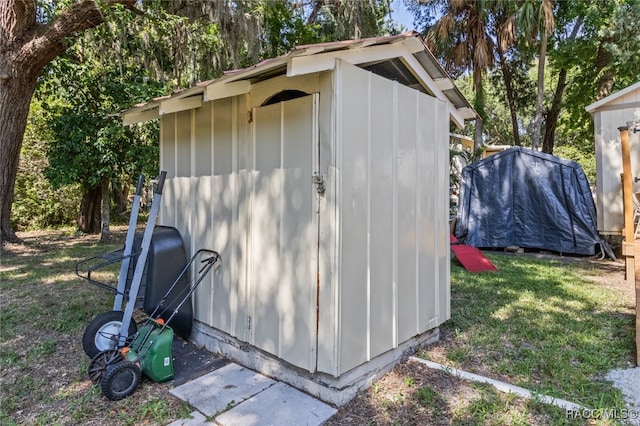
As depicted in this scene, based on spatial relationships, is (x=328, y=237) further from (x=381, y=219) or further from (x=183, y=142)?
(x=183, y=142)

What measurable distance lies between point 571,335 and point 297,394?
8.37 ft

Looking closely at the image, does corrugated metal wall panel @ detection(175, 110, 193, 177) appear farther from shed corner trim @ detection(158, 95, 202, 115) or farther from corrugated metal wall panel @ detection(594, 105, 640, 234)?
corrugated metal wall panel @ detection(594, 105, 640, 234)

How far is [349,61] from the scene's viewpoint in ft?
7.67

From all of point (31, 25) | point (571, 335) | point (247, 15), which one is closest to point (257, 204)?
point (571, 335)

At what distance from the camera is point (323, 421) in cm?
218

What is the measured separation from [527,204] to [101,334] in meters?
7.71

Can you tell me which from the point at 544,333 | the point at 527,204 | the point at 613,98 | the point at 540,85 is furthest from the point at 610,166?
the point at 544,333

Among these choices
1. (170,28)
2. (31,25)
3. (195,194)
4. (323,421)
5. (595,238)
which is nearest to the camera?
(323,421)

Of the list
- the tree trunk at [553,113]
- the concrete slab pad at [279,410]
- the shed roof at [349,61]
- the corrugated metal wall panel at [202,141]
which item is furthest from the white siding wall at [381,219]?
the tree trunk at [553,113]

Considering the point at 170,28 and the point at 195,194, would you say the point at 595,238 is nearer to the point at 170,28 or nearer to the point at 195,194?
the point at 195,194

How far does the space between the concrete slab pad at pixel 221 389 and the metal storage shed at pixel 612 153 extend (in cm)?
694

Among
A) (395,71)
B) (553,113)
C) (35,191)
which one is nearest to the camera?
(395,71)

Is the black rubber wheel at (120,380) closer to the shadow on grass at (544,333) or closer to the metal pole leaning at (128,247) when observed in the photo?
the metal pole leaning at (128,247)

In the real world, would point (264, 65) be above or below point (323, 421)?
above
